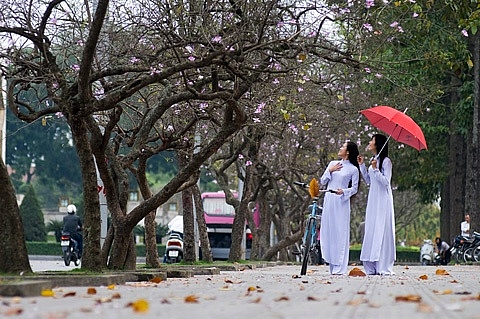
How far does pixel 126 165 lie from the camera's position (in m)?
18.0

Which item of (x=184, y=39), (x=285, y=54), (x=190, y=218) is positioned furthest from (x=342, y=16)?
(x=190, y=218)

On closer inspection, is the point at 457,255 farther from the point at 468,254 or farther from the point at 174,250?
the point at 174,250

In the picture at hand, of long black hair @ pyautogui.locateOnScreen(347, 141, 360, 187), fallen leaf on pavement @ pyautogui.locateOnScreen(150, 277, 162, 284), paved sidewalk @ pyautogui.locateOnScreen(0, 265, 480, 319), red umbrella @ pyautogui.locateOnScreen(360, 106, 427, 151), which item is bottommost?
paved sidewalk @ pyautogui.locateOnScreen(0, 265, 480, 319)

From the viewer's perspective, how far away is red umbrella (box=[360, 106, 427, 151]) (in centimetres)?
1750

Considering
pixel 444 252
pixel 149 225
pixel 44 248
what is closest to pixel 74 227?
pixel 444 252

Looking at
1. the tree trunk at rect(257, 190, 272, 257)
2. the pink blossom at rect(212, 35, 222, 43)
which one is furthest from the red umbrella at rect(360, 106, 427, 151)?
the tree trunk at rect(257, 190, 272, 257)

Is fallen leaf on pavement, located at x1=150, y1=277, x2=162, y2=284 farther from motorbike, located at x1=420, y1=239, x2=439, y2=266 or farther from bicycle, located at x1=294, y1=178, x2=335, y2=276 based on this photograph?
motorbike, located at x1=420, y1=239, x2=439, y2=266

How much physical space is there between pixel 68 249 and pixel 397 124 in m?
19.1

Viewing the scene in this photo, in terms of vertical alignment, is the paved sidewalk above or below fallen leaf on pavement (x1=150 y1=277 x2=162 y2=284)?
below

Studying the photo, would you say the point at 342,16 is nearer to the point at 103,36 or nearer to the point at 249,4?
the point at 249,4

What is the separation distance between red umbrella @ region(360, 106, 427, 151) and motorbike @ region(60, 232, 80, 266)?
59.3 ft

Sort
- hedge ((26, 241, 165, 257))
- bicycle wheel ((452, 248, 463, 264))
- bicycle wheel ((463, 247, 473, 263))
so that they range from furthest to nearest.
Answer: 1. hedge ((26, 241, 165, 257))
2. bicycle wheel ((452, 248, 463, 264))
3. bicycle wheel ((463, 247, 473, 263))

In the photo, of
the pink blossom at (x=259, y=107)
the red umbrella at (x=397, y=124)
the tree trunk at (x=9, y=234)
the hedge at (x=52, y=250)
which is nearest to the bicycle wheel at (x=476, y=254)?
the pink blossom at (x=259, y=107)

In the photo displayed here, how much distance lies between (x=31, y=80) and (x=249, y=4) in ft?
9.95
